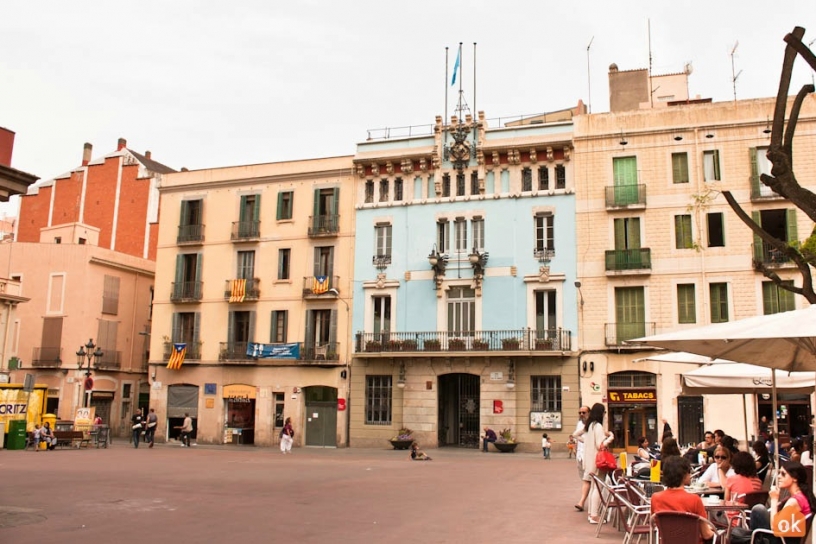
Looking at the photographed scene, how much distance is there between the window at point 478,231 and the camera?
1446 inches

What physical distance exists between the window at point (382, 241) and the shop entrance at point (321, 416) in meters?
6.96

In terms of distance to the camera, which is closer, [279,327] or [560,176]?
[560,176]

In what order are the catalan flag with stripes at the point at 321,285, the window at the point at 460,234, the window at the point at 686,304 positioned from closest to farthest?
the window at the point at 686,304
the window at the point at 460,234
the catalan flag with stripes at the point at 321,285

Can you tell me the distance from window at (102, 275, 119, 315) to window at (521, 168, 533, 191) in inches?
979

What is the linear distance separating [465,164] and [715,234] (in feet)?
38.6

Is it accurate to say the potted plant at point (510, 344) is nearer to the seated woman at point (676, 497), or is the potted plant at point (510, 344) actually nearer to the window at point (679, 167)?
the window at point (679, 167)

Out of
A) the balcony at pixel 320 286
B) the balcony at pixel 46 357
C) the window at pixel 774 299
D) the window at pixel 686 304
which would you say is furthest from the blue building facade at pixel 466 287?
the balcony at pixel 46 357

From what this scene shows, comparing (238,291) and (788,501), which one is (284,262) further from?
(788,501)

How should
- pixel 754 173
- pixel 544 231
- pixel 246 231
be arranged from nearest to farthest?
1. pixel 754 173
2. pixel 544 231
3. pixel 246 231

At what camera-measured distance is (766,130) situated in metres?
32.9

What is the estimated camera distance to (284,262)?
39.9 meters

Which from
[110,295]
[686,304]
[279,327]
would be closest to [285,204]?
[279,327]

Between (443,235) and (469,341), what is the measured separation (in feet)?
17.7

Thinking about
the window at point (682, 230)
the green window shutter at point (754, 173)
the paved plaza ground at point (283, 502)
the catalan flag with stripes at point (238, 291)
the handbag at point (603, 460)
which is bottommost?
the paved plaza ground at point (283, 502)
